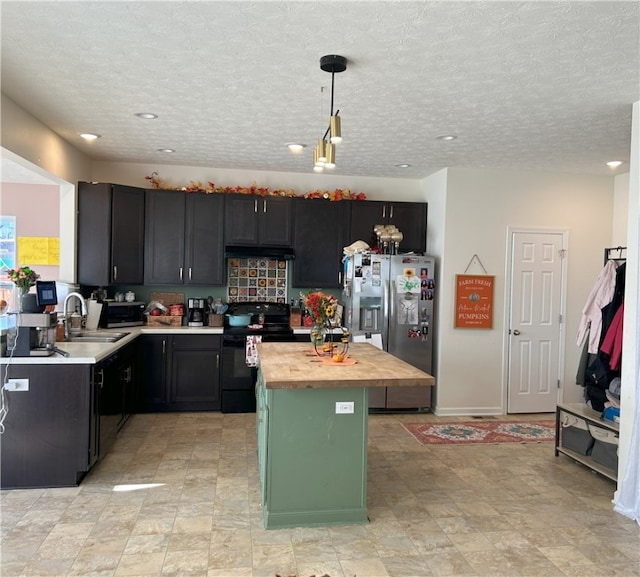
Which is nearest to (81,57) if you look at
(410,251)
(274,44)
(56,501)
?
(274,44)

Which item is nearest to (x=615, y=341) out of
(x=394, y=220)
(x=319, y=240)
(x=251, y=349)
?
(x=394, y=220)

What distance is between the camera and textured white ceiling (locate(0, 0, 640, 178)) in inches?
92.1

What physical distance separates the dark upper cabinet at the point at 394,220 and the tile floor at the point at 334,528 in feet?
8.38

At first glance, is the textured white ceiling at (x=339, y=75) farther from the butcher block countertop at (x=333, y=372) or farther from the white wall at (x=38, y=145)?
the butcher block countertop at (x=333, y=372)

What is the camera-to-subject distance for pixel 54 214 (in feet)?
18.5

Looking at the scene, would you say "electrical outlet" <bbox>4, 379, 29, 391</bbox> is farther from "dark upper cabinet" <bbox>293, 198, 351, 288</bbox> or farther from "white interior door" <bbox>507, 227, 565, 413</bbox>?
"white interior door" <bbox>507, 227, 565, 413</bbox>

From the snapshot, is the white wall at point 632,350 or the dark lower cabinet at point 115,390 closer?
the white wall at point 632,350

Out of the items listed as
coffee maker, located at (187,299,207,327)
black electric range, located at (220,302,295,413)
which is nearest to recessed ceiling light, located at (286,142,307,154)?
black electric range, located at (220,302,295,413)

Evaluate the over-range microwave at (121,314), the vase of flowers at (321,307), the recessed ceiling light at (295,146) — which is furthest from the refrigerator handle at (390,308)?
the over-range microwave at (121,314)

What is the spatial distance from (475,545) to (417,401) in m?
2.71

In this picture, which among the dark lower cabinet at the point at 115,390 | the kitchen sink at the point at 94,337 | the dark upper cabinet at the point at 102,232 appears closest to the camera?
the dark lower cabinet at the point at 115,390

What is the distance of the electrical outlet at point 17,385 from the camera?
3.38m

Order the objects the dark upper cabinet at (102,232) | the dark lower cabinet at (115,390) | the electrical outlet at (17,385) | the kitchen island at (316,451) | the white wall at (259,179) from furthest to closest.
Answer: the white wall at (259,179) → the dark upper cabinet at (102,232) → the dark lower cabinet at (115,390) → the electrical outlet at (17,385) → the kitchen island at (316,451)

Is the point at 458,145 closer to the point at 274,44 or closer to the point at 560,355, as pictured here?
the point at 274,44
